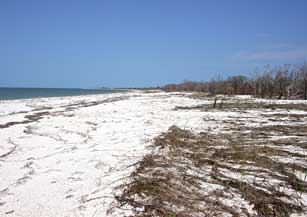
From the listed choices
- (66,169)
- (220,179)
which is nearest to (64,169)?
(66,169)

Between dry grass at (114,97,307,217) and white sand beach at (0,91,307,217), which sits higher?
dry grass at (114,97,307,217)

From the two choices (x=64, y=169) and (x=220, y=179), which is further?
(x=64, y=169)

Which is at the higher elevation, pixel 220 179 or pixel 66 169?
pixel 220 179

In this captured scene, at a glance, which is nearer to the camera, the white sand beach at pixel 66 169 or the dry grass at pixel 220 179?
the dry grass at pixel 220 179

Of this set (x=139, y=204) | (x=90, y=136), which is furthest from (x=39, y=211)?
(x=90, y=136)

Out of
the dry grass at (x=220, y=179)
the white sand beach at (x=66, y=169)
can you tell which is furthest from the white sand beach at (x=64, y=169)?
the dry grass at (x=220, y=179)

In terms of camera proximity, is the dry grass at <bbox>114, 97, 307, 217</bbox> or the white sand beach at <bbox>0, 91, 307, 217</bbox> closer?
the dry grass at <bbox>114, 97, 307, 217</bbox>

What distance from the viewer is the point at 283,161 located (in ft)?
13.6

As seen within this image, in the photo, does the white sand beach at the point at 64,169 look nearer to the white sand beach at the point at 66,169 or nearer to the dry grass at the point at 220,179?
the white sand beach at the point at 66,169

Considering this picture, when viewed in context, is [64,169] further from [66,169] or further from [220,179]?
[220,179]

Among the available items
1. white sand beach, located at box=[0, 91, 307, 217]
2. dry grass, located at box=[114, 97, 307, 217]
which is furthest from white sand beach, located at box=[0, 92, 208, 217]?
dry grass, located at box=[114, 97, 307, 217]

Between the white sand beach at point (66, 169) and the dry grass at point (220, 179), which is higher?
the dry grass at point (220, 179)

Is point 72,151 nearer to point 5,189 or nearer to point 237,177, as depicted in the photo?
point 5,189

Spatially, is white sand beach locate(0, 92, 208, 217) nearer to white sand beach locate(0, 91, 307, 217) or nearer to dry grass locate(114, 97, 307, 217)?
white sand beach locate(0, 91, 307, 217)
